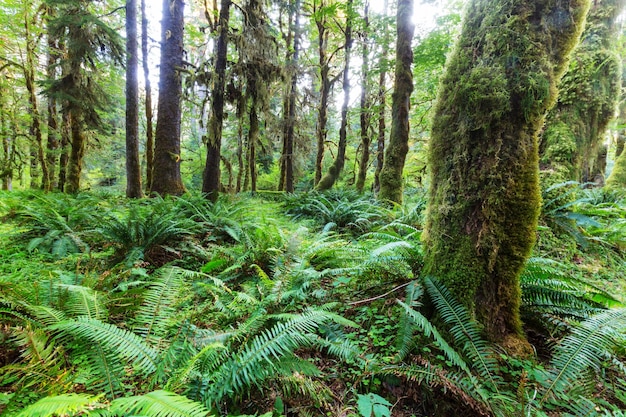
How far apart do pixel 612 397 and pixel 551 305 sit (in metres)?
0.58

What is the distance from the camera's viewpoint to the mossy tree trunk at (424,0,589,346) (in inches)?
67.3

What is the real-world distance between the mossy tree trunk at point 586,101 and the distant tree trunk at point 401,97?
2428 millimetres

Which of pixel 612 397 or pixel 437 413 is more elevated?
pixel 612 397

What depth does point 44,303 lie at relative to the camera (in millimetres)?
1822

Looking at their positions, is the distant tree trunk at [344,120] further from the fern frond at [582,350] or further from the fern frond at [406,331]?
the fern frond at [582,350]

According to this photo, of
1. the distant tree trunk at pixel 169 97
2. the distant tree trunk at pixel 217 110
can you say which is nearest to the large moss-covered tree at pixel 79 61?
the distant tree trunk at pixel 169 97

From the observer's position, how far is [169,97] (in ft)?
20.7

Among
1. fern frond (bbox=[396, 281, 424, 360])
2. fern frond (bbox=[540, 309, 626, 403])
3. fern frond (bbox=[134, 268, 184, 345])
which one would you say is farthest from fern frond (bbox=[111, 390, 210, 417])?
fern frond (bbox=[540, 309, 626, 403])

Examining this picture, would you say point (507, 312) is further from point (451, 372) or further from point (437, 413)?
point (437, 413)

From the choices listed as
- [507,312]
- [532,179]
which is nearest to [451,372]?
[507,312]

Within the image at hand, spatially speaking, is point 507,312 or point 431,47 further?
point 431,47

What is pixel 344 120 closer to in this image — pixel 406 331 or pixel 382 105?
pixel 382 105

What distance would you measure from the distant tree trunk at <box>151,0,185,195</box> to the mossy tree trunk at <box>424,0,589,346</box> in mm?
6424

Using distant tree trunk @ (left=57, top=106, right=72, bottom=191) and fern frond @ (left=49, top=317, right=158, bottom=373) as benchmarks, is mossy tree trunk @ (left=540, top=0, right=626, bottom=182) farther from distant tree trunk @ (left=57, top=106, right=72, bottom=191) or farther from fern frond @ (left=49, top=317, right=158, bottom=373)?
distant tree trunk @ (left=57, top=106, right=72, bottom=191)
